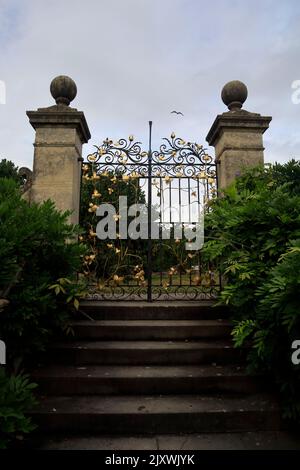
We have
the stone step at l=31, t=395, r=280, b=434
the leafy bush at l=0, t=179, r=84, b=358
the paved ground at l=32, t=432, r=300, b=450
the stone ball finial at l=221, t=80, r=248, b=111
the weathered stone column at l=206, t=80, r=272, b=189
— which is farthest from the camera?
the stone ball finial at l=221, t=80, r=248, b=111

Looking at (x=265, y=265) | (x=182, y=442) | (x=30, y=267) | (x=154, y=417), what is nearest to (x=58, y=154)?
(x=30, y=267)

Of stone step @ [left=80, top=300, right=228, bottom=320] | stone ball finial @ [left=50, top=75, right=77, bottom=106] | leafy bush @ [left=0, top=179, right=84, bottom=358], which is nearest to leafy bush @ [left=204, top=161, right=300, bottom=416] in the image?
stone step @ [left=80, top=300, right=228, bottom=320]

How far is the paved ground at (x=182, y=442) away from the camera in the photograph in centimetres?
229

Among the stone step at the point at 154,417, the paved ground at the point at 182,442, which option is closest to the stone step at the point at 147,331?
the stone step at the point at 154,417

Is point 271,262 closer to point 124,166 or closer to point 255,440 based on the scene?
point 255,440

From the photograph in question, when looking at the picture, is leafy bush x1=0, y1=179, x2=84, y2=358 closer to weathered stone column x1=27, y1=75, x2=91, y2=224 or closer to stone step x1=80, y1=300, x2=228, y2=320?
stone step x1=80, y1=300, x2=228, y2=320

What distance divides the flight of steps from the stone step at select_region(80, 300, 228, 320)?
0.04 feet

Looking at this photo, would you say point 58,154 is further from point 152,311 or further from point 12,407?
point 12,407

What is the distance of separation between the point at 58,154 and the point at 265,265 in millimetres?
3409

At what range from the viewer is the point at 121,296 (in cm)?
465

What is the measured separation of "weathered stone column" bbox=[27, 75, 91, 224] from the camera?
4836 millimetres

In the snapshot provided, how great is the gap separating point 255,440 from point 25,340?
1981mm

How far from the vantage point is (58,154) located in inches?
194

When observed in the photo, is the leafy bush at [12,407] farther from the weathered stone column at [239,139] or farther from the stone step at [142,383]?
the weathered stone column at [239,139]
